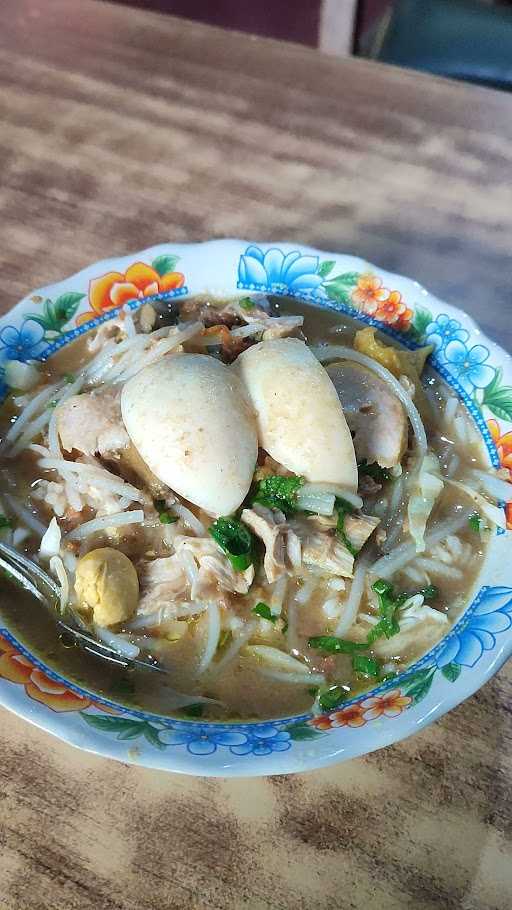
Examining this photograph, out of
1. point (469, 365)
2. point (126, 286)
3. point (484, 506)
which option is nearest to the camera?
point (484, 506)

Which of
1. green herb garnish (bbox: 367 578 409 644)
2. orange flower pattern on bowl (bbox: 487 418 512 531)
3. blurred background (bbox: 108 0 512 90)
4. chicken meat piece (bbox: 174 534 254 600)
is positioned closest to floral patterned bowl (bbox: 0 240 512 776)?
orange flower pattern on bowl (bbox: 487 418 512 531)

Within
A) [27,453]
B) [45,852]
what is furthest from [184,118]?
[45,852]

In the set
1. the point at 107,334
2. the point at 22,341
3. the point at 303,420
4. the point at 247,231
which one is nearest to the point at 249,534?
the point at 303,420

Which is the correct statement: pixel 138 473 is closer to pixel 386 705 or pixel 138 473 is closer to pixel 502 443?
pixel 386 705

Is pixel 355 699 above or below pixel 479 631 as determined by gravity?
below

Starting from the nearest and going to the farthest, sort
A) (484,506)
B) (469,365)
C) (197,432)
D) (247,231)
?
(197,432)
(484,506)
(469,365)
(247,231)

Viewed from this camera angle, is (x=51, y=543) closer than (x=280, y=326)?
Yes
